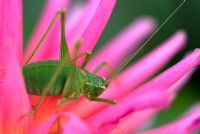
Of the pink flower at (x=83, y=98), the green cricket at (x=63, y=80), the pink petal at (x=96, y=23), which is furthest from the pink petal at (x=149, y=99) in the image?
the pink petal at (x=96, y=23)

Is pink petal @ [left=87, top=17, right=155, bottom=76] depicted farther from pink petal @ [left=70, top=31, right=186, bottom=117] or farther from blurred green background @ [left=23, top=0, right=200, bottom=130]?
blurred green background @ [left=23, top=0, right=200, bottom=130]

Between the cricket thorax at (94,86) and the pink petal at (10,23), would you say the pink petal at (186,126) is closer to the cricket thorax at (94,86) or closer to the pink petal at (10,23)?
Result: the cricket thorax at (94,86)

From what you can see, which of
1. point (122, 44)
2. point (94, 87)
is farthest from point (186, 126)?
point (122, 44)

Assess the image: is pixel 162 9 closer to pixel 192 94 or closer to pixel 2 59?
pixel 192 94

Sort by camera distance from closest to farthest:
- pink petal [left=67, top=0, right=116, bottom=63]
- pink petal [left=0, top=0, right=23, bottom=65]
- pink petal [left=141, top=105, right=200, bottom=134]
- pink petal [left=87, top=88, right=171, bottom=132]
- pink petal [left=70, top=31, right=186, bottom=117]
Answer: pink petal [left=87, top=88, right=171, bottom=132], pink petal [left=141, top=105, right=200, bottom=134], pink petal [left=0, top=0, right=23, bottom=65], pink petal [left=67, top=0, right=116, bottom=63], pink petal [left=70, top=31, right=186, bottom=117]

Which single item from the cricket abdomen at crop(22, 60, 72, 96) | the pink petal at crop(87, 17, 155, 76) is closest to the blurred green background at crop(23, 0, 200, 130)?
the pink petal at crop(87, 17, 155, 76)

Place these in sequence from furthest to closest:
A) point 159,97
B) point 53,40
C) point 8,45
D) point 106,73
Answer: point 106,73 → point 53,40 → point 8,45 → point 159,97

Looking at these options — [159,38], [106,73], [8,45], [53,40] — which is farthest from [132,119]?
[159,38]
